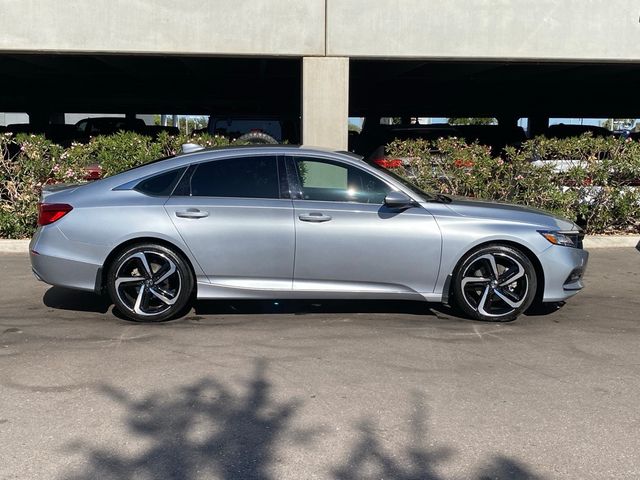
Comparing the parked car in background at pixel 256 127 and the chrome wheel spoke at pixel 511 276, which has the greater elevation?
the parked car in background at pixel 256 127

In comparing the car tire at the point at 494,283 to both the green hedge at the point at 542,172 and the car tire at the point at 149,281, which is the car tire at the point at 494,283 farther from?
the green hedge at the point at 542,172

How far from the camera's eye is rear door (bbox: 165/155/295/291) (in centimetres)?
578

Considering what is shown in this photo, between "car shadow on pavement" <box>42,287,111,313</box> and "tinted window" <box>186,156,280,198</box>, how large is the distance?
1.58 meters

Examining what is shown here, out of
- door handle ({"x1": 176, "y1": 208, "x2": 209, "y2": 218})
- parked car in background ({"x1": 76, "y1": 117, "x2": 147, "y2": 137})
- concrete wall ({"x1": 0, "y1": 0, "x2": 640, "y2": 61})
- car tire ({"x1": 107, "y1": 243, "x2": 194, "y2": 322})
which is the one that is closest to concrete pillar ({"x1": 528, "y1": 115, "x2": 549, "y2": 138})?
parked car in background ({"x1": 76, "y1": 117, "x2": 147, "y2": 137})

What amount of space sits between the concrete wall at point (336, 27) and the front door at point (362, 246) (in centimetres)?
494

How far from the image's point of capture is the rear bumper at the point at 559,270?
5918mm

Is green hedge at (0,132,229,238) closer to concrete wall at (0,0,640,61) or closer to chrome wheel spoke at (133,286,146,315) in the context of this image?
concrete wall at (0,0,640,61)

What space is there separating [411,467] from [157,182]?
365cm

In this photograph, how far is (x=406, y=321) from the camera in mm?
6059

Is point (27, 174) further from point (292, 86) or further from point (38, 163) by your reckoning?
point (292, 86)

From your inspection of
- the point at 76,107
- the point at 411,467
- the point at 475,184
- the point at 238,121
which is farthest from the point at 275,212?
the point at 76,107

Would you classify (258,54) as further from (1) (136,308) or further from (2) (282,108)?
(2) (282,108)

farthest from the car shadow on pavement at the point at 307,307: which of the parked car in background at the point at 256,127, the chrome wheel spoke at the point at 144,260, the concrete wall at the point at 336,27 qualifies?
the parked car in background at the point at 256,127

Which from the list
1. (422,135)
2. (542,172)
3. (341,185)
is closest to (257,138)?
(422,135)
